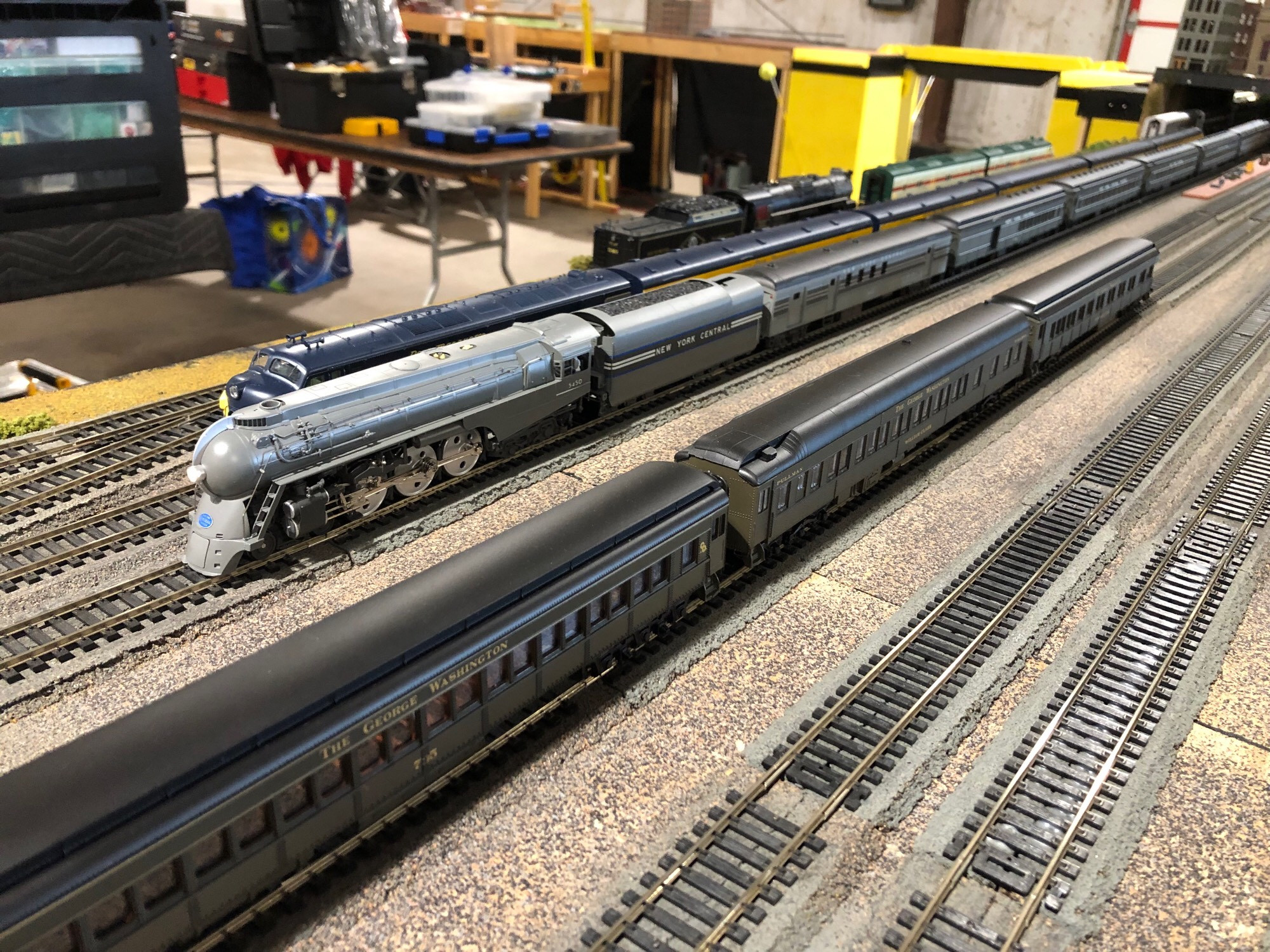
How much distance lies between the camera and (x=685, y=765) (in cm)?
872

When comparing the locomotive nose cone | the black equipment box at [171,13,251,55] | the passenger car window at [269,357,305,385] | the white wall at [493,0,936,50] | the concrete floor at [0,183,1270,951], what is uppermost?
the white wall at [493,0,936,50]

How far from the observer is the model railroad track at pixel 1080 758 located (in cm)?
741

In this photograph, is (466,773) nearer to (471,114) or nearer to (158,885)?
(158,885)

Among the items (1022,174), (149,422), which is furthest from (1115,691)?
(1022,174)

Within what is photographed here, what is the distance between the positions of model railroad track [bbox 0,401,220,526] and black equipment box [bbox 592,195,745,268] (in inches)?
367

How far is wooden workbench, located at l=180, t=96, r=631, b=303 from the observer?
1922 centimetres

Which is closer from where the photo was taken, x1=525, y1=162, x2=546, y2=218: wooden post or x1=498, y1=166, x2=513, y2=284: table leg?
x1=498, y1=166, x2=513, y2=284: table leg

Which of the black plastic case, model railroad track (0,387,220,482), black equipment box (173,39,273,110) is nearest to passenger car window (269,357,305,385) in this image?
model railroad track (0,387,220,482)

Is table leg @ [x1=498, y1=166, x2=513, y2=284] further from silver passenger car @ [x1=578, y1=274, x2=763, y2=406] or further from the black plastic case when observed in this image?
the black plastic case

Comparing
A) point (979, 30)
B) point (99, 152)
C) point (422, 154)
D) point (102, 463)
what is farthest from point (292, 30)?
point (979, 30)

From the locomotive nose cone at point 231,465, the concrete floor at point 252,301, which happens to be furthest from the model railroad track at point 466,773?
the concrete floor at point 252,301

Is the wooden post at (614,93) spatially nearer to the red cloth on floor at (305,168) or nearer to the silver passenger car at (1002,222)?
the red cloth on floor at (305,168)

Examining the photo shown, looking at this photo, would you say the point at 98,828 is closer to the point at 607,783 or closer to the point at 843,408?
the point at 607,783

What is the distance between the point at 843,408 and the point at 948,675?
145 inches
